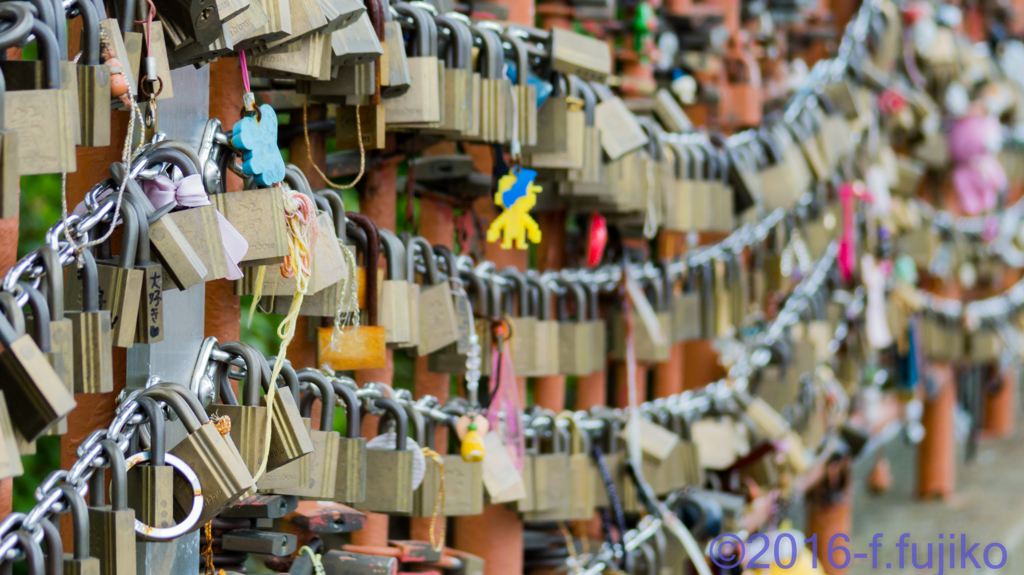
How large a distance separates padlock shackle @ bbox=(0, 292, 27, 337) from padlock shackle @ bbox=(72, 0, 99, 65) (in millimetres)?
215

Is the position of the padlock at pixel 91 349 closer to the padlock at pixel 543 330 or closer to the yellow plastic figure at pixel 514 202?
the yellow plastic figure at pixel 514 202

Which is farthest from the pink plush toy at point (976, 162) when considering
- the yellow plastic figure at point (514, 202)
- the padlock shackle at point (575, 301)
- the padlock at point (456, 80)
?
the padlock at point (456, 80)

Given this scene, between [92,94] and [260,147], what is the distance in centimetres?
24

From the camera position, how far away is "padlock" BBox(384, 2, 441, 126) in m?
1.34

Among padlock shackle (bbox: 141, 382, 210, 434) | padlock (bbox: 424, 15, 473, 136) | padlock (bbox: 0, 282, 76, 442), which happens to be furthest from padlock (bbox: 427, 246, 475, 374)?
padlock (bbox: 0, 282, 76, 442)

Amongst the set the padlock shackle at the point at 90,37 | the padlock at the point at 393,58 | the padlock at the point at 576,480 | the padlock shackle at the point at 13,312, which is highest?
the padlock at the point at 393,58

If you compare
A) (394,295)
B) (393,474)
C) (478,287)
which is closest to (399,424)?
(393,474)

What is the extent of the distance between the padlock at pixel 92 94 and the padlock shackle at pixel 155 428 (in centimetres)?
25

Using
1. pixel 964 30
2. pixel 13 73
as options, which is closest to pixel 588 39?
pixel 13 73

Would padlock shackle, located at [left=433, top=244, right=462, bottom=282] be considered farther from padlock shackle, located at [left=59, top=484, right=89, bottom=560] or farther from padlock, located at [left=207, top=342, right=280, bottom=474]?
padlock shackle, located at [left=59, top=484, right=89, bottom=560]

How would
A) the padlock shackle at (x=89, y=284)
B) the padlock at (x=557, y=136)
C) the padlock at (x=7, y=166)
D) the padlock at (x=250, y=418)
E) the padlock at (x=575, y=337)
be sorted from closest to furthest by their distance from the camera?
the padlock at (x=7, y=166) < the padlock shackle at (x=89, y=284) < the padlock at (x=250, y=418) < the padlock at (x=557, y=136) < the padlock at (x=575, y=337)

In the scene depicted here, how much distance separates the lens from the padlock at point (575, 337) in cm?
191

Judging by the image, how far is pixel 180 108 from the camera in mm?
1104

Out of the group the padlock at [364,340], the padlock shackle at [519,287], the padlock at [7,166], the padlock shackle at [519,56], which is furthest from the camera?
the padlock shackle at [519,287]
